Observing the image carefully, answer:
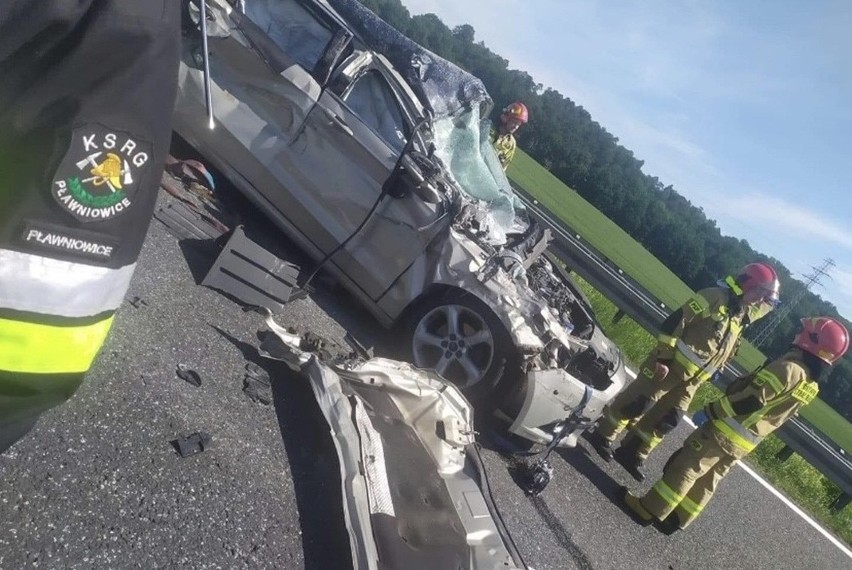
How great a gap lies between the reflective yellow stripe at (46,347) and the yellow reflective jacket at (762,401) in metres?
5.87

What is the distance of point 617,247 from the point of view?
89.0ft

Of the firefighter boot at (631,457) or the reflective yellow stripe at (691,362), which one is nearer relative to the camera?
the reflective yellow stripe at (691,362)

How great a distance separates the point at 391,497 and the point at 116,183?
2.48 meters

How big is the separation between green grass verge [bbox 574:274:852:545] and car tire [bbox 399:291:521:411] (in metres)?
5.27

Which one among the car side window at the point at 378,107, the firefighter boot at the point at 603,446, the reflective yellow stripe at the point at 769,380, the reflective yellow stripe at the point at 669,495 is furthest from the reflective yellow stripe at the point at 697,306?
the car side window at the point at 378,107

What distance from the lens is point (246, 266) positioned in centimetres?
461

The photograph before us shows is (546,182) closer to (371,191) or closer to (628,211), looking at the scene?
(628,211)

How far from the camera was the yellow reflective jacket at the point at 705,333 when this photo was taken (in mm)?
6645

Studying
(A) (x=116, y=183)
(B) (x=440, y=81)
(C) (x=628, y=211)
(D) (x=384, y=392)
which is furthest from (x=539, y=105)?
(A) (x=116, y=183)

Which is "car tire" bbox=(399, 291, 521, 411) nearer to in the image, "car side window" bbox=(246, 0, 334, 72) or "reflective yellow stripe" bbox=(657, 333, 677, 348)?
"car side window" bbox=(246, 0, 334, 72)

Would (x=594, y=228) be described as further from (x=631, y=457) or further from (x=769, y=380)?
(x=769, y=380)

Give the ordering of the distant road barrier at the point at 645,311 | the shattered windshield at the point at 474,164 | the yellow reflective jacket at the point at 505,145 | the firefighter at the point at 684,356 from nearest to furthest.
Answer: the shattered windshield at the point at 474,164, the firefighter at the point at 684,356, the distant road barrier at the point at 645,311, the yellow reflective jacket at the point at 505,145

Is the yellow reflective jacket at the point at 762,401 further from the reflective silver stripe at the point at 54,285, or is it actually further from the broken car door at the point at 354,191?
the reflective silver stripe at the point at 54,285

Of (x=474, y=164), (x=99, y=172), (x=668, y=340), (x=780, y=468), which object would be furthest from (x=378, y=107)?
(x=780, y=468)
